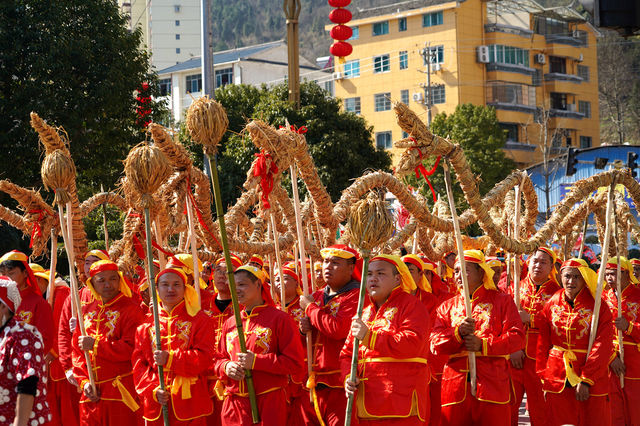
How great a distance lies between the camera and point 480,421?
7.60 metres

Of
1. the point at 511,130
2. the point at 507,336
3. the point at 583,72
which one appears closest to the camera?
the point at 507,336

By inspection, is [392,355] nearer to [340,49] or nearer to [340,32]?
[340,32]

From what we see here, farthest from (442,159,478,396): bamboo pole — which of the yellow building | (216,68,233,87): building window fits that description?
(216,68,233,87): building window

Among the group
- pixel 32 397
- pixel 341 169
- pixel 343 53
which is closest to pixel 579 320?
pixel 32 397

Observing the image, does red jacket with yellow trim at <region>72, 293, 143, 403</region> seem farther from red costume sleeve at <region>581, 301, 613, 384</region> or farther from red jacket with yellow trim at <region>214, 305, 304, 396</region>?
red costume sleeve at <region>581, 301, 613, 384</region>

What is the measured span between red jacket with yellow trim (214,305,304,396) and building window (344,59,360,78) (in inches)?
1988

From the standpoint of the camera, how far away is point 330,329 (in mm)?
7012

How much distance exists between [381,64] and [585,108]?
1435 centimetres

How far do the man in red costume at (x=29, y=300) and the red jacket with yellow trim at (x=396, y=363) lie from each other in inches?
116

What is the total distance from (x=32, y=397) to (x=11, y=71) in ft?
39.2

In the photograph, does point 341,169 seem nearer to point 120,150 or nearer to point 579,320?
point 120,150

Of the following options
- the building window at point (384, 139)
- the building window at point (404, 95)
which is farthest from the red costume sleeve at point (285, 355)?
the building window at point (404, 95)

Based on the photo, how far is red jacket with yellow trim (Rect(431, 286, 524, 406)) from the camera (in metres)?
7.51

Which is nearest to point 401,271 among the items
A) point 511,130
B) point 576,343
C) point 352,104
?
point 576,343
